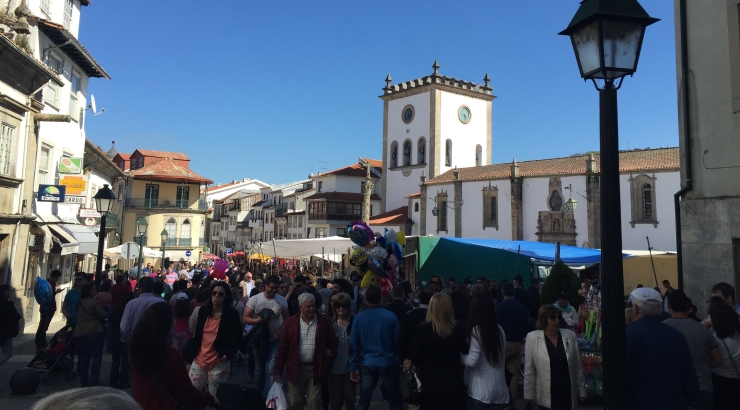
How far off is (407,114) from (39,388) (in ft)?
157

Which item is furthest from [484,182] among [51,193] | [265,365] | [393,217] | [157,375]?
[157,375]

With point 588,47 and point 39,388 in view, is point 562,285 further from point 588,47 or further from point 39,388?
point 39,388

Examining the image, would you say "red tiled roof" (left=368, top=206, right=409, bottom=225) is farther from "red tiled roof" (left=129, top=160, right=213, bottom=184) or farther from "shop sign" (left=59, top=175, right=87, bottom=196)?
"shop sign" (left=59, top=175, right=87, bottom=196)

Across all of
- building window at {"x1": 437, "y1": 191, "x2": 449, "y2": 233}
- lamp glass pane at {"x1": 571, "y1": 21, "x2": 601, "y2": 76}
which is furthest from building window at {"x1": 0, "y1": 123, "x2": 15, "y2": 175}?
building window at {"x1": 437, "y1": 191, "x2": 449, "y2": 233}

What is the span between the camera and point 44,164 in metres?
15.9

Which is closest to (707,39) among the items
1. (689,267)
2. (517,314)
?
(689,267)

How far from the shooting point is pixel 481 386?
15.2ft

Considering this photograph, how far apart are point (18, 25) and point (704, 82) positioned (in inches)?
587

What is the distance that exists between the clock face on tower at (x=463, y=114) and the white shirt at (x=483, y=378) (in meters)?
49.2

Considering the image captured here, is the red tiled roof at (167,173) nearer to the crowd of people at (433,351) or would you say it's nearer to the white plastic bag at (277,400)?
the crowd of people at (433,351)

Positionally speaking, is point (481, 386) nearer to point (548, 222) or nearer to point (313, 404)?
point (313, 404)

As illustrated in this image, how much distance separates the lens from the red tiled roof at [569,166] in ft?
104

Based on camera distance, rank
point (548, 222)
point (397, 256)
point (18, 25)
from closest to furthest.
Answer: point (18, 25) < point (397, 256) < point (548, 222)

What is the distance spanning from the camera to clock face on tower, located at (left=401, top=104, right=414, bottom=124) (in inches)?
2077
